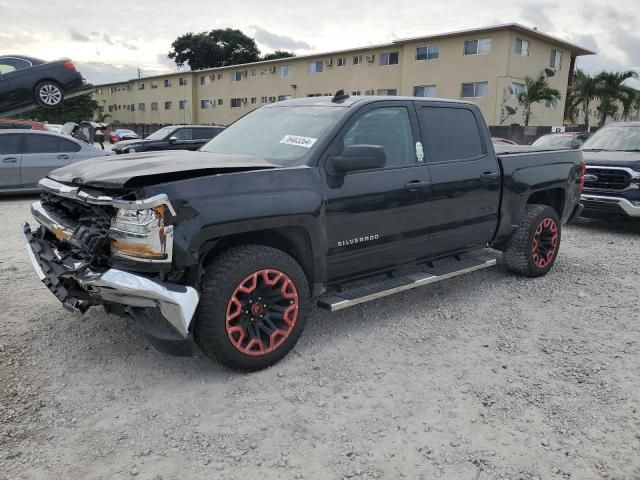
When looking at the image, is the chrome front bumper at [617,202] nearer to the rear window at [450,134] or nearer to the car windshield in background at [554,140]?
the rear window at [450,134]

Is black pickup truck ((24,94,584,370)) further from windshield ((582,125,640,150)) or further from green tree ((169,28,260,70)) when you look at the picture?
green tree ((169,28,260,70))

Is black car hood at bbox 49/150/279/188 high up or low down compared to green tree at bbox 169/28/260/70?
down

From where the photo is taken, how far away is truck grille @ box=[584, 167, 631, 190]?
8086 mm

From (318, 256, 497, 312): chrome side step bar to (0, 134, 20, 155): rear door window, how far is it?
29.0 ft

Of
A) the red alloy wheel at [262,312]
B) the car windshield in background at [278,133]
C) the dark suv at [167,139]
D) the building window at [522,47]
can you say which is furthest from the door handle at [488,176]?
the building window at [522,47]

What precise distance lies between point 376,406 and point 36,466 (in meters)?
1.87

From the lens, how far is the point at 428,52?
1214 inches

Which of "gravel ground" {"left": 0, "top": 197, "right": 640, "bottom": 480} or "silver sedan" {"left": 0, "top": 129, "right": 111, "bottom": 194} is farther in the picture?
"silver sedan" {"left": 0, "top": 129, "right": 111, "bottom": 194}

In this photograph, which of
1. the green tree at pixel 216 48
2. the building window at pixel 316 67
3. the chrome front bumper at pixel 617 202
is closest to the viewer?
the chrome front bumper at pixel 617 202

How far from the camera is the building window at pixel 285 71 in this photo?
131 ft

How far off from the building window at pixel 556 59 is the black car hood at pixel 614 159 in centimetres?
2627

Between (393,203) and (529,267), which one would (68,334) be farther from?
(529,267)

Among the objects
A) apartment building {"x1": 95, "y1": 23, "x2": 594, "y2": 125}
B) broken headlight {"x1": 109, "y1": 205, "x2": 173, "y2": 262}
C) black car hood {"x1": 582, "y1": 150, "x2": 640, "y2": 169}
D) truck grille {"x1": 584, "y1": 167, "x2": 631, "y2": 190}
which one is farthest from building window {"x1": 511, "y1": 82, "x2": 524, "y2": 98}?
broken headlight {"x1": 109, "y1": 205, "x2": 173, "y2": 262}

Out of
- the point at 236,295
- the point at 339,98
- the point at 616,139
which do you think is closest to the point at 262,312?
the point at 236,295
